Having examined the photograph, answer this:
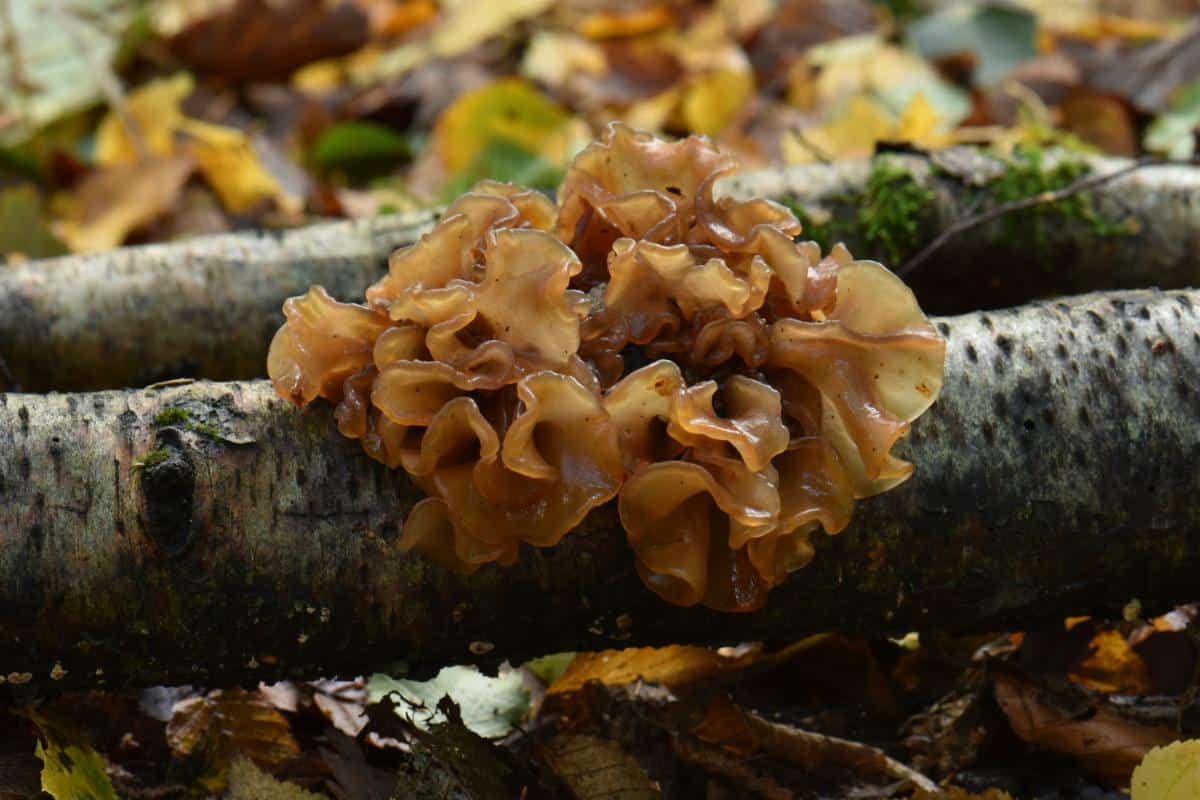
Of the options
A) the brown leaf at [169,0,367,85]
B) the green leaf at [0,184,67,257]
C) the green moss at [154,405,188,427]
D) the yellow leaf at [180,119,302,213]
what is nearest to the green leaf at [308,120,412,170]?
the yellow leaf at [180,119,302,213]

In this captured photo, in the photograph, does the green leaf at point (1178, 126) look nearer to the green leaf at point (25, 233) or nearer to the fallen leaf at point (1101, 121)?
the fallen leaf at point (1101, 121)

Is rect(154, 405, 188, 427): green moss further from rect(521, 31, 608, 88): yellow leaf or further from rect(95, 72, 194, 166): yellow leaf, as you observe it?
rect(521, 31, 608, 88): yellow leaf

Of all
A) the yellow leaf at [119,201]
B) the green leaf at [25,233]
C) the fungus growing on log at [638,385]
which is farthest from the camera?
the yellow leaf at [119,201]

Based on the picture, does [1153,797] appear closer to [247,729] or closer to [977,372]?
[977,372]

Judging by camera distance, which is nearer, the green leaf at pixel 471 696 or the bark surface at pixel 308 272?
the green leaf at pixel 471 696

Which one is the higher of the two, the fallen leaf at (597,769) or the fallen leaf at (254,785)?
the fallen leaf at (254,785)

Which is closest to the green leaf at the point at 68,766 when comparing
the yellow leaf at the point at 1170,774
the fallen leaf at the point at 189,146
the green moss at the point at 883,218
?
the yellow leaf at the point at 1170,774

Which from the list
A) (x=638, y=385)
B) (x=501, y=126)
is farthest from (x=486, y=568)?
(x=501, y=126)
